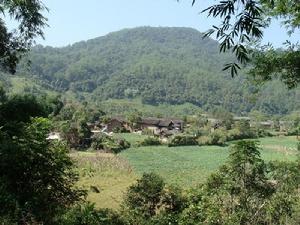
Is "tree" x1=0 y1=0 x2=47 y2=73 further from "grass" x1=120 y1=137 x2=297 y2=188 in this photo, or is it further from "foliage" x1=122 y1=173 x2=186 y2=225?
"grass" x1=120 y1=137 x2=297 y2=188

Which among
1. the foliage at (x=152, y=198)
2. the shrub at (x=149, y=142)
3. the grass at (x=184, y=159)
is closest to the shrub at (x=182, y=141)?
the shrub at (x=149, y=142)

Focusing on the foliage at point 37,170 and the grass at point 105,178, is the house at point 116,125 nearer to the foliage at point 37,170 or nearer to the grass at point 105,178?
the grass at point 105,178

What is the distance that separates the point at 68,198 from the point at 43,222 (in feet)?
4.45

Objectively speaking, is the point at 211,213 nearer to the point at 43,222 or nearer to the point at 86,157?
the point at 43,222

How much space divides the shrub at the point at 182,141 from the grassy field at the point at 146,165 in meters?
3.04

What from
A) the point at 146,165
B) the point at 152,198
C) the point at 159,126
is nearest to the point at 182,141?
the point at 159,126

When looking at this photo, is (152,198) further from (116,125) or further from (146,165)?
(116,125)

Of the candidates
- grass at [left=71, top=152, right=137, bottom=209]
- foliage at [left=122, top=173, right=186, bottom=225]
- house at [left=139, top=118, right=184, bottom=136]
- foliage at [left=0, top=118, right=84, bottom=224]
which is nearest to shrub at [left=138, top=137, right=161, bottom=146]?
house at [left=139, top=118, right=184, bottom=136]

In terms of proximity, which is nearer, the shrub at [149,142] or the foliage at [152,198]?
the foliage at [152,198]

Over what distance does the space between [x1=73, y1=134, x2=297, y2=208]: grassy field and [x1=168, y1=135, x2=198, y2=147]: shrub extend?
3.04 m

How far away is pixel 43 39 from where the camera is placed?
38.3 feet

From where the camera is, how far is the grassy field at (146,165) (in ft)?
114

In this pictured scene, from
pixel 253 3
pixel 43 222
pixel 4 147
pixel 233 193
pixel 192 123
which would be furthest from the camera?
pixel 192 123

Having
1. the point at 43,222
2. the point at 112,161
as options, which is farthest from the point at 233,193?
the point at 112,161
